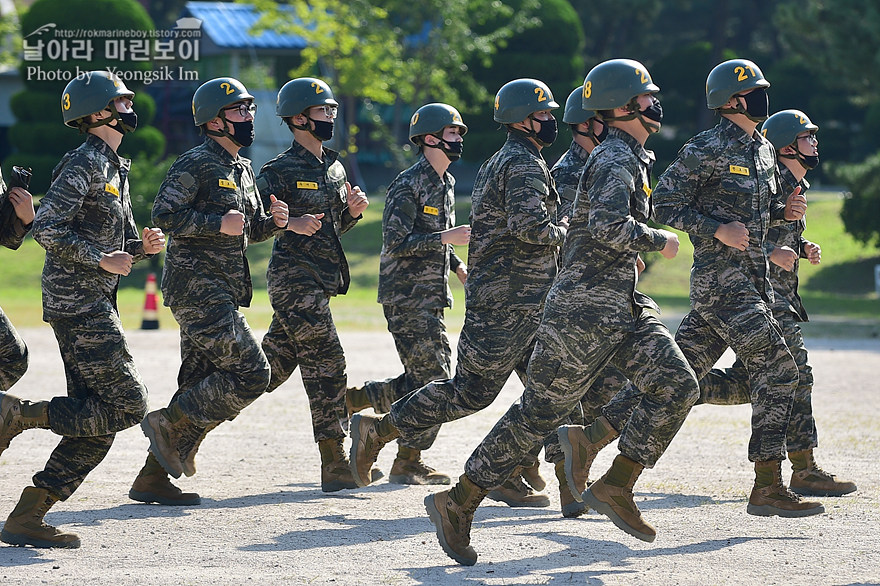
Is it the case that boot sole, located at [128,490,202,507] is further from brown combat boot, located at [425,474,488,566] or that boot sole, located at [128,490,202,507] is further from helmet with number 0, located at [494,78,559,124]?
helmet with number 0, located at [494,78,559,124]

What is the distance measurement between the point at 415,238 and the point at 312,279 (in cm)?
67

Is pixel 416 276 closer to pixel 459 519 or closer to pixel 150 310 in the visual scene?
pixel 459 519

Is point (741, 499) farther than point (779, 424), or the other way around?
point (741, 499)

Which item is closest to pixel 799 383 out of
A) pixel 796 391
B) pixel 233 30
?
pixel 796 391

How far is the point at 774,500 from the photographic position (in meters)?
6.96

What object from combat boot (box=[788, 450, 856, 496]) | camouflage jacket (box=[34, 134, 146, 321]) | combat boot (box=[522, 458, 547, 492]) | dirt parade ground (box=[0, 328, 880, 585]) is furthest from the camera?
combat boot (box=[522, 458, 547, 492])

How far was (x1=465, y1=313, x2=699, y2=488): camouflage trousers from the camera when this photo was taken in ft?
19.6

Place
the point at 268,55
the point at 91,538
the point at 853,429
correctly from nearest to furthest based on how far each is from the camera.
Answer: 1. the point at 91,538
2. the point at 853,429
3. the point at 268,55

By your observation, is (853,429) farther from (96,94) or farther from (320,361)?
(96,94)

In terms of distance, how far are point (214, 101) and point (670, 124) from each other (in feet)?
118

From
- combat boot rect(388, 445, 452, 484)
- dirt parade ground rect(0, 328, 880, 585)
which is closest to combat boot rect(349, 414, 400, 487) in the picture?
dirt parade ground rect(0, 328, 880, 585)

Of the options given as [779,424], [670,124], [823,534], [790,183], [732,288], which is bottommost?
[823,534]

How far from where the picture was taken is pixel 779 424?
7051 millimetres

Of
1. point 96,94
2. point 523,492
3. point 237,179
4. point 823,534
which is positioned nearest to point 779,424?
point 823,534
